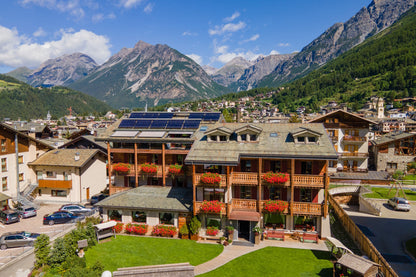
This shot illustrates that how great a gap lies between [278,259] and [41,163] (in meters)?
40.6

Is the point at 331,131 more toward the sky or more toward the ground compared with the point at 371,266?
more toward the sky

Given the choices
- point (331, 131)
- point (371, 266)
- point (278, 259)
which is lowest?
point (278, 259)

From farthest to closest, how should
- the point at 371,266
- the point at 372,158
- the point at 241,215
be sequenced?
the point at 372,158
the point at 241,215
the point at 371,266

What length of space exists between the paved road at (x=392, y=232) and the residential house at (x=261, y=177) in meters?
6.65

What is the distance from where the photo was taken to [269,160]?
104 ft

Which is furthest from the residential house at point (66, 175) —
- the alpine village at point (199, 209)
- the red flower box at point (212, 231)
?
the red flower box at point (212, 231)

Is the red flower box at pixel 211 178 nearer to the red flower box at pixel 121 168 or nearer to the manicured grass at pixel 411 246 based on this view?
the red flower box at pixel 121 168

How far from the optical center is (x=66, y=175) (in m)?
45.3

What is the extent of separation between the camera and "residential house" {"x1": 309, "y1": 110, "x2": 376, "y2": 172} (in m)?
57.8

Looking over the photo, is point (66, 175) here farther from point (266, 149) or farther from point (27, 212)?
point (266, 149)

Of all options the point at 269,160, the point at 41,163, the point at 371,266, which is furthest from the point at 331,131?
the point at 41,163

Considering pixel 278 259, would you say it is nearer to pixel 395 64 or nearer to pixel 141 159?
pixel 141 159

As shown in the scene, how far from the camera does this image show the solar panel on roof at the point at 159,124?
41841 millimetres

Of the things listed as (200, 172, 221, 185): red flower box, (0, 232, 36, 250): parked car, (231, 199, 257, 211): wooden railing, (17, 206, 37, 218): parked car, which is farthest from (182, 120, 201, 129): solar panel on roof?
(17, 206, 37, 218): parked car
